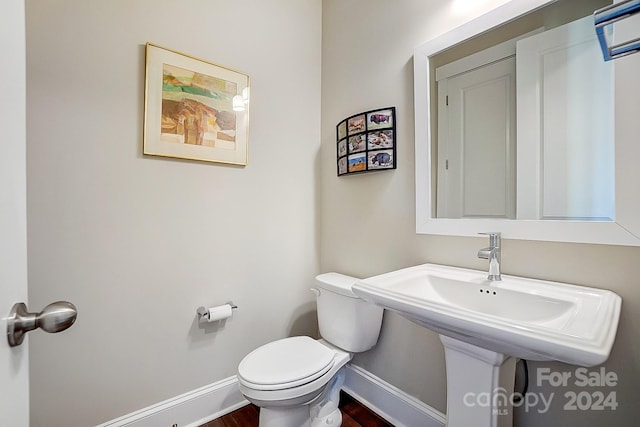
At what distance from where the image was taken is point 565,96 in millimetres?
966

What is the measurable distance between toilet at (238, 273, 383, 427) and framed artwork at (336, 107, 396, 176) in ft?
2.22

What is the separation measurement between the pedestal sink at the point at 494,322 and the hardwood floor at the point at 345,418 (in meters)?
0.64

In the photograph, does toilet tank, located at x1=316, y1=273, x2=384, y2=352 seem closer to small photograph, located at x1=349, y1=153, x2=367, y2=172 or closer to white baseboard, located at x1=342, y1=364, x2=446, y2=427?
white baseboard, located at x1=342, y1=364, x2=446, y2=427

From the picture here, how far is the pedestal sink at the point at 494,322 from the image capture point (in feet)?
1.98

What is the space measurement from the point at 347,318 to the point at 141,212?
1.16 metres

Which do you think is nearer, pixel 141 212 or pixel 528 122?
pixel 528 122

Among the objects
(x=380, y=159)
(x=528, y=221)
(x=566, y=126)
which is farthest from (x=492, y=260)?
(x=380, y=159)

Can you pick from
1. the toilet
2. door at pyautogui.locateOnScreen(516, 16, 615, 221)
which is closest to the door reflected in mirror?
door at pyautogui.locateOnScreen(516, 16, 615, 221)

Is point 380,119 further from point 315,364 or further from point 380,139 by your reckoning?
point 315,364

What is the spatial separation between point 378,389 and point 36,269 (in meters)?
1.70

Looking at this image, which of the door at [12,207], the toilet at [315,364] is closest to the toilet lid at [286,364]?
the toilet at [315,364]

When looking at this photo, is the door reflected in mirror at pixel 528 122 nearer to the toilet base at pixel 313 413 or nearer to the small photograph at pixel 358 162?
the small photograph at pixel 358 162

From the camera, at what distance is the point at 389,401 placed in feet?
4.85

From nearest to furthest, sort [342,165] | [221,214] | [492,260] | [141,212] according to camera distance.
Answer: [492,260]
[141,212]
[221,214]
[342,165]
